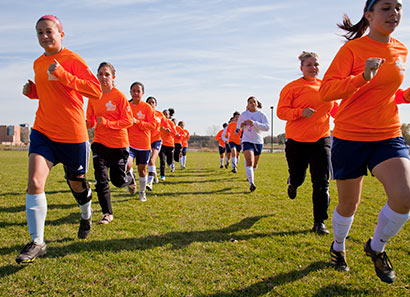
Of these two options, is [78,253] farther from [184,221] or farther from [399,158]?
[399,158]

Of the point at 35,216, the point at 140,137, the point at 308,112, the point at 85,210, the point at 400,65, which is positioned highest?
the point at 400,65

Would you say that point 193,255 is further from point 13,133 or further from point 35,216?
point 13,133

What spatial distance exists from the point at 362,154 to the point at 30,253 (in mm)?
3335

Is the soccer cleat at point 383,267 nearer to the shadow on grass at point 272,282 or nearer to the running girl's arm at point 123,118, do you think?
the shadow on grass at point 272,282

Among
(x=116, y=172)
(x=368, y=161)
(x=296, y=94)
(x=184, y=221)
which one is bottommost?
(x=184, y=221)

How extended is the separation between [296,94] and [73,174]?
330 centimetres

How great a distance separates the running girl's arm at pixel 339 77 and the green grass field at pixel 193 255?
172 cm

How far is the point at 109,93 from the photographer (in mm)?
5254

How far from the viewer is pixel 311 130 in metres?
4.51

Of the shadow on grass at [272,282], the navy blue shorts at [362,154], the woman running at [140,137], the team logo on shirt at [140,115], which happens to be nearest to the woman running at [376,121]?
the navy blue shorts at [362,154]

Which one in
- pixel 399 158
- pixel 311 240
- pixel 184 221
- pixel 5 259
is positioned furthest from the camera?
pixel 184 221

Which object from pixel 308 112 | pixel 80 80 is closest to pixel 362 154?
pixel 308 112

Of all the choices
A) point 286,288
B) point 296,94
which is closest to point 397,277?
point 286,288

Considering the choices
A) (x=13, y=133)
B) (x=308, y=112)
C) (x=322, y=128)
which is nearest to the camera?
(x=308, y=112)
